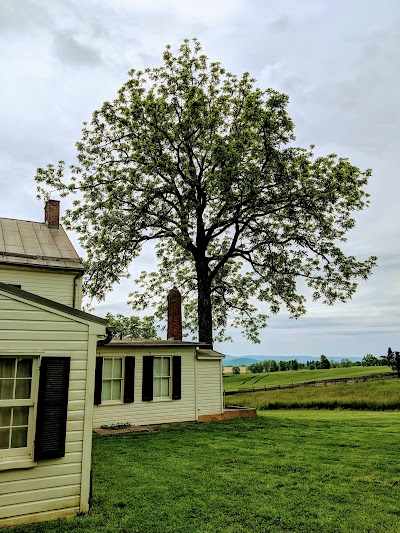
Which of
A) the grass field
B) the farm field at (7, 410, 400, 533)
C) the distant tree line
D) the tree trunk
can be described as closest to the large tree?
the tree trunk

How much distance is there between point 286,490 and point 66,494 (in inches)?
147

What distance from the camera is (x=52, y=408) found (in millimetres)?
5461

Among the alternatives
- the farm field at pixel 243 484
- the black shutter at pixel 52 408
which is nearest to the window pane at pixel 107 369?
the farm field at pixel 243 484

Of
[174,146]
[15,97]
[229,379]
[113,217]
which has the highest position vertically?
[174,146]

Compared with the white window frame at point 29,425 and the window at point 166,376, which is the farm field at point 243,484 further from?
the window at point 166,376

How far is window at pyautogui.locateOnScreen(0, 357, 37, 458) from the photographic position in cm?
527

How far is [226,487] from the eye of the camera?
692 cm

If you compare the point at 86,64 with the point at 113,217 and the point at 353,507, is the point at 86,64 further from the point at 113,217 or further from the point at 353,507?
the point at 353,507

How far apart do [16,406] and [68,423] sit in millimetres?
779

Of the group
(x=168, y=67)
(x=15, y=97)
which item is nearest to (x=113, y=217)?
(x=15, y=97)

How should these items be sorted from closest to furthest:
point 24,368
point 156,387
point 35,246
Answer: point 24,368
point 156,387
point 35,246

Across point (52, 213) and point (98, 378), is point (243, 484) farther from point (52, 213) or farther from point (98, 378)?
point (52, 213)

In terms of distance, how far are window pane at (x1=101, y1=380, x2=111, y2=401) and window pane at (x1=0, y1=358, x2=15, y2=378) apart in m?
9.04

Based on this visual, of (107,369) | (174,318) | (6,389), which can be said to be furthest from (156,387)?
(6,389)
